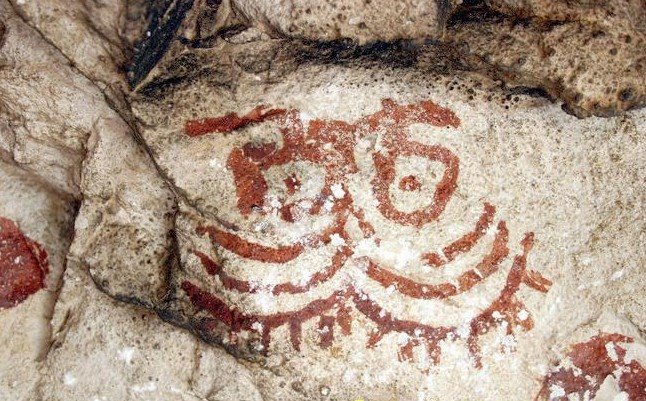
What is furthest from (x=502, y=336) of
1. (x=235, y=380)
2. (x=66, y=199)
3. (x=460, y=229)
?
(x=66, y=199)

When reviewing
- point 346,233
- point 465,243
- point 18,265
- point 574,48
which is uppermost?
point 574,48

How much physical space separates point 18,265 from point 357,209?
1.12 meters

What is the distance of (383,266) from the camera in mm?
1610

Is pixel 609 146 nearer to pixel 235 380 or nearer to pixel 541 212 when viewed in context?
pixel 541 212

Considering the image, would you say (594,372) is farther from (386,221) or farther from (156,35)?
(156,35)

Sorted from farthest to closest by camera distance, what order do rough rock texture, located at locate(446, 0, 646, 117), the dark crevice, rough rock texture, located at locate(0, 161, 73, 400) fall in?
rough rock texture, located at locate(0, 161, 73, 400)
the dark crevice
rough rock texture, located at locate(446, 0, 646, 117)

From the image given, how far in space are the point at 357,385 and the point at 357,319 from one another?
0.56ft

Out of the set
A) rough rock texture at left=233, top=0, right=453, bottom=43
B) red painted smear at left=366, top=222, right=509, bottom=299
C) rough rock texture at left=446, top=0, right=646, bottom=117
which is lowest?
red painted smear at left=366, top=222, right=509, bottom=299

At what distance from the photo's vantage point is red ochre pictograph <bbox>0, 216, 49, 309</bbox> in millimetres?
1930

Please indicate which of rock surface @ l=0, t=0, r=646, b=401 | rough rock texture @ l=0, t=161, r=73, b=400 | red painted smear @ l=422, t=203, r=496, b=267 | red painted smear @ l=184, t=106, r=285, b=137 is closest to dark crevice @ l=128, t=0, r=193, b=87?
rock surface @ l=0, t=0, r=646, b=401

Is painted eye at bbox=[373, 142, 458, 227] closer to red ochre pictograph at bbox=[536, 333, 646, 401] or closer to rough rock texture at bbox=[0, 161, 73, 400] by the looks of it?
red ochre pictograph at bbox=[536, 333, 646, 401]

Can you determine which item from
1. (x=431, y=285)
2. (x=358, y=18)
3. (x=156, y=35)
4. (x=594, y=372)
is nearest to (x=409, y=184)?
(x=431, y=285)

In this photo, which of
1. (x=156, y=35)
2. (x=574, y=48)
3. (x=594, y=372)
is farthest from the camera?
(x=156, y=35)

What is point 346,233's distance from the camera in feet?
5.31
